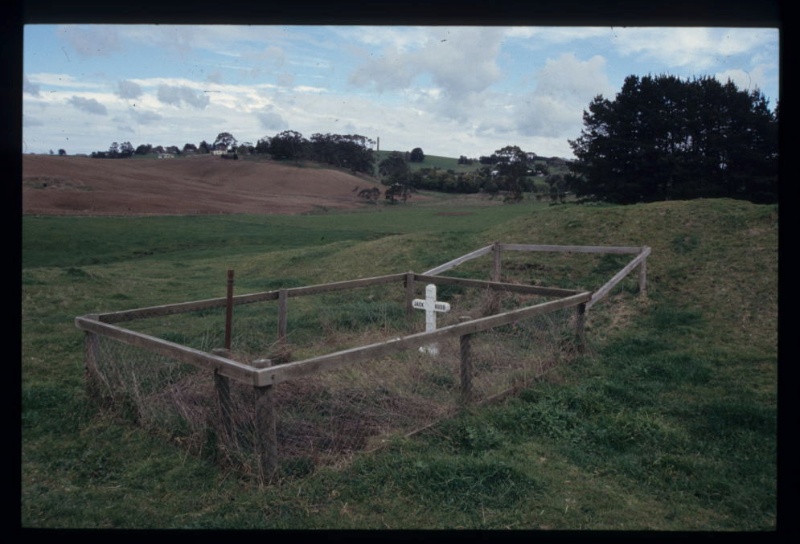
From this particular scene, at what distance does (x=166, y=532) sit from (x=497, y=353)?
546 cm

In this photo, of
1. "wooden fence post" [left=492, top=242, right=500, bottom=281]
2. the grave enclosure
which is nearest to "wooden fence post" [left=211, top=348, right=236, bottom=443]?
the grave enclosure

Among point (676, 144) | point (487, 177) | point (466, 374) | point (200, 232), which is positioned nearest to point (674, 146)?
point (676, 144)

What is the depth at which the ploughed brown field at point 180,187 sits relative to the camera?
31953 mm

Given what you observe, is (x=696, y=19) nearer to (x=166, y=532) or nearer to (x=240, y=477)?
(x=166, y=532)

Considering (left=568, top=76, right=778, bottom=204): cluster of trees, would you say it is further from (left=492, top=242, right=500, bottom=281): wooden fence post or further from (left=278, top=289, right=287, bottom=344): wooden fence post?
(left=278, top=289, right=287, bottom=344): wooden fence post

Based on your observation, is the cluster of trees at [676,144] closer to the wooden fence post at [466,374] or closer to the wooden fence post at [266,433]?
the wooden fence post at [466,374]

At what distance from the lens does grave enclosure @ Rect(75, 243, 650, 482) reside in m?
4.91

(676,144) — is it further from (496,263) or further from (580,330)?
(580,330)

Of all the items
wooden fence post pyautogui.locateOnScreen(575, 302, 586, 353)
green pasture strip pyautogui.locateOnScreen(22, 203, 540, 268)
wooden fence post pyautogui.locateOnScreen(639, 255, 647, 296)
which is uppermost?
green pasture strip pyautogui.locateOnScreen(22, 203, 540, 268)

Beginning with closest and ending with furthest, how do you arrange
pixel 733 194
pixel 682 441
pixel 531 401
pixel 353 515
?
pixel 353 515 < pixel 682 441 < pixel 531 401 < pixel 733 194

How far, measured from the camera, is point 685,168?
35.6 m

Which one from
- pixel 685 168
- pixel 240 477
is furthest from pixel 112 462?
pixel 685 168

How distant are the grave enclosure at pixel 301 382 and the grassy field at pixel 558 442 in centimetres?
21

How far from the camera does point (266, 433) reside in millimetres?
4664
